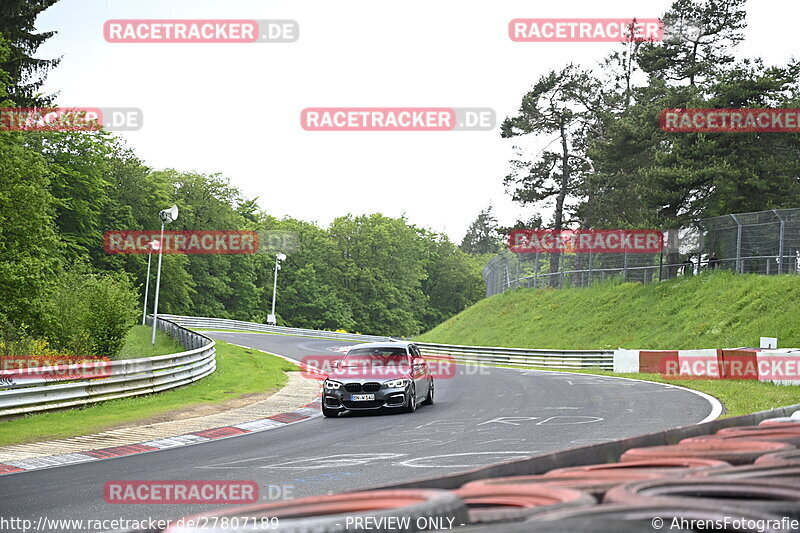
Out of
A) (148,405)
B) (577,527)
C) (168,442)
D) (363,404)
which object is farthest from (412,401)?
(577,527)

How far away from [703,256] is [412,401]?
27.2m

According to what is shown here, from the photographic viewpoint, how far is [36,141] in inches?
2398

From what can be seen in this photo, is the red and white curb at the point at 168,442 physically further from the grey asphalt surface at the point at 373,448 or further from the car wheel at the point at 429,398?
the car wheel at the point at 429,398

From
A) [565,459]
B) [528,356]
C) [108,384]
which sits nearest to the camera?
[565,459]

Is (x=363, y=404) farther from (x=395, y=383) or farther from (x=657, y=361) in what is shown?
(x=657, y=361)

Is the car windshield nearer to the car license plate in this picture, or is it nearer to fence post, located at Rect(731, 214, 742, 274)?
the car license plate

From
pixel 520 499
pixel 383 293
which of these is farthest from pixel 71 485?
pixel 383 293

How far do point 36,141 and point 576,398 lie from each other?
5256cm

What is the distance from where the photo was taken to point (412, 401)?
18.6 meters

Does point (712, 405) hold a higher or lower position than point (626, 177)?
lower

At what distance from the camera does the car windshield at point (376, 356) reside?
19141mm

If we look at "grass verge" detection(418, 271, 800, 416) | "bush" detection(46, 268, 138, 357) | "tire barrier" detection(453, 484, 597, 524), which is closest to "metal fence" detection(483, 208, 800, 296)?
"grass verge" detection(418, 271, 800, 416)

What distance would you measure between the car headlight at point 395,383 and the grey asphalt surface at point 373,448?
2.19 feet

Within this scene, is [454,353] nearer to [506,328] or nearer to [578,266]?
[506,328]
